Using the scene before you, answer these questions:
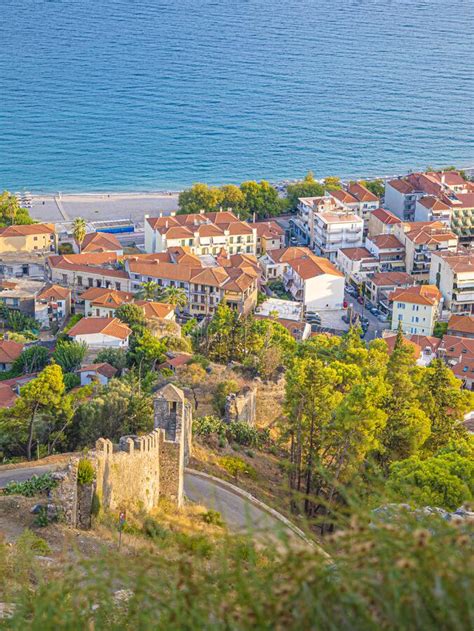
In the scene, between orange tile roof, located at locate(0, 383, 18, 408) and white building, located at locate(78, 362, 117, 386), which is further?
white building, located at locate(78, 362, 117, 386)

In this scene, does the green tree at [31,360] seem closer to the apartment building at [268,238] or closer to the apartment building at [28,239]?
the apartment building at [28,239]

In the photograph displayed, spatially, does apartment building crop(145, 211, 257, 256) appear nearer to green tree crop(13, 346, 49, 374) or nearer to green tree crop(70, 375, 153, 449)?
green tree crop(13, 346, 49, 374)

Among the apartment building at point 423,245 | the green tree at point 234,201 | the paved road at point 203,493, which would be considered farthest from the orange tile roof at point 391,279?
the paved road at point 203,493

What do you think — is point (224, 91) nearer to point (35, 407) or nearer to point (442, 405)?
point (442, 405)

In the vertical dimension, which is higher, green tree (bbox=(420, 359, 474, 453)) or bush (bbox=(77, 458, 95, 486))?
bush (bbox=(77, 458, 95, 486))

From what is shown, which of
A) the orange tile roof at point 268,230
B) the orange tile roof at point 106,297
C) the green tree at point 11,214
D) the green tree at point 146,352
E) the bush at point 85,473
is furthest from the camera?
the green tree at point 11,214

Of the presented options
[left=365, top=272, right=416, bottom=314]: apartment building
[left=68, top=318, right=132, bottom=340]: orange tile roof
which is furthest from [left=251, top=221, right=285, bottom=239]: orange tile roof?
[left=68, top=318, right=132, bottom=340]: orange tile roof

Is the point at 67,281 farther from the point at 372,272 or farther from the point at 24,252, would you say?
the point at 372,272
